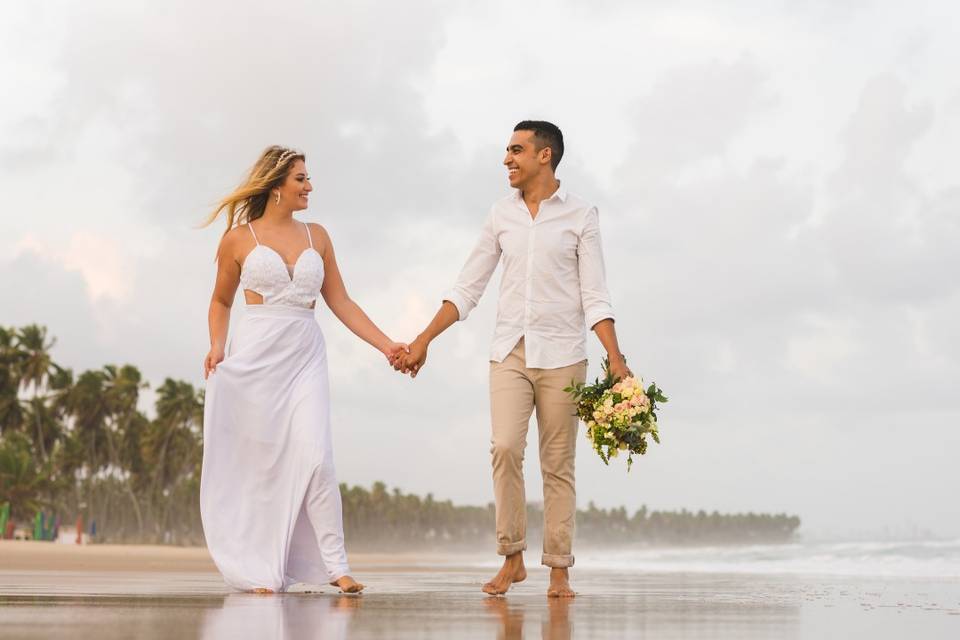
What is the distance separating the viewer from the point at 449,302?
7062 millimetres

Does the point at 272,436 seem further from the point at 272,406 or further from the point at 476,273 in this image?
the point at 476,273

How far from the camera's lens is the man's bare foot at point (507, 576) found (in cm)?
641

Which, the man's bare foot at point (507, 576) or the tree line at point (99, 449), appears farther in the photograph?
the tree line at point (99, 449)

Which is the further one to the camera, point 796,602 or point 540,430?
point 540,430

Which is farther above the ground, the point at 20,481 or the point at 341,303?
the point at 20,481

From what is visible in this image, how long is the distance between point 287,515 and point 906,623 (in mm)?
3709

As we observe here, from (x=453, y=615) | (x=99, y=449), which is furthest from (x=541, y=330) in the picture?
(x=99, y=449)

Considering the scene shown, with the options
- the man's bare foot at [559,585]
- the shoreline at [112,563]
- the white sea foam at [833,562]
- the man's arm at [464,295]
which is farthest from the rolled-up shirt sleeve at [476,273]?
the white sea foam at [833,562]

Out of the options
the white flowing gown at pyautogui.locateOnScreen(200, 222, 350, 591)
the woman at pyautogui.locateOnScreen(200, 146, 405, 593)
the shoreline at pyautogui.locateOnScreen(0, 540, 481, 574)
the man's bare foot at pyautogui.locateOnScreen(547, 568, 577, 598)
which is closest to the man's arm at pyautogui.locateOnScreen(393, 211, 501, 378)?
the woman at pyautogui.locateOnScreen(200, 146, 405, 593)

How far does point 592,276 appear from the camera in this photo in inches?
267

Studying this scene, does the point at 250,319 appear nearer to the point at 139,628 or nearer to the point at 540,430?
the point at 540,430

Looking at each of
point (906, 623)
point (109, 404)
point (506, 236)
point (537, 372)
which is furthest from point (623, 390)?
point (109, 404)

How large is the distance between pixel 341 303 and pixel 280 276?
507 mm

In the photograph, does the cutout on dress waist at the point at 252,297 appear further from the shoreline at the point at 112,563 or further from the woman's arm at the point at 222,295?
the shoreline at the point at 112,563
